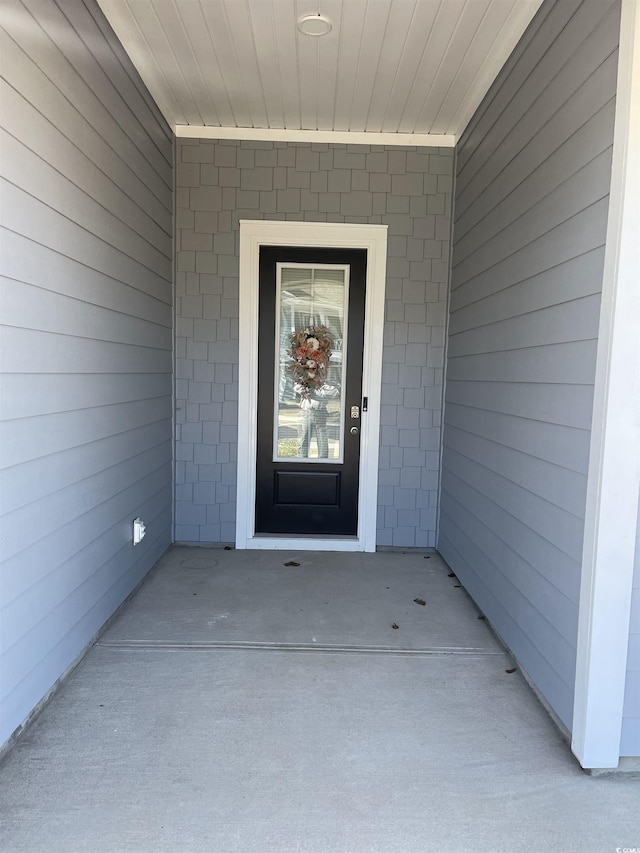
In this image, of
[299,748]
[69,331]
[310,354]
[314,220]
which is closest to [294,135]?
[314,220]

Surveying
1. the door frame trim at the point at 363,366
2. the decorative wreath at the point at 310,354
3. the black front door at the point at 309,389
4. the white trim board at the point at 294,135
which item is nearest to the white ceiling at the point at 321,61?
the white trim board at the point at 294,135

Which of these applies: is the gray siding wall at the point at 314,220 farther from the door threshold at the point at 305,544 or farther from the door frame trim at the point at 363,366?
the door threshold at the point at 305,544

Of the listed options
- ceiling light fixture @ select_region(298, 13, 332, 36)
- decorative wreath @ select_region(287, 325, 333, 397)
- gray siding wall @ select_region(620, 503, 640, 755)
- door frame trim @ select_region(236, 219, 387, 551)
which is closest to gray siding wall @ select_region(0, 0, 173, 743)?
door frame trim @ select_region(236, 219, 387, 551)

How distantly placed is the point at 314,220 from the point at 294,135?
1.94ft

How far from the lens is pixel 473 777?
1.80 meters

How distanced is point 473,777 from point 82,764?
128 centimetres

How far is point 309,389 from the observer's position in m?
4.04

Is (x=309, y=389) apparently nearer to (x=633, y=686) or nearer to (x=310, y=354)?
(x=310, y=354)

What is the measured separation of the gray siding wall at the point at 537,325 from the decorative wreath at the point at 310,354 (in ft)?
3.38

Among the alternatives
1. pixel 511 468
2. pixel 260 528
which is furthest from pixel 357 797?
pixel 260 528

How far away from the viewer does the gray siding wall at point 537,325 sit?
1924 millimetres

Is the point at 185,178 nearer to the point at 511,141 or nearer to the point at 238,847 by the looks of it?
the point at 511,141

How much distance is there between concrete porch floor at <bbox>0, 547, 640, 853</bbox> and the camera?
5.13ft

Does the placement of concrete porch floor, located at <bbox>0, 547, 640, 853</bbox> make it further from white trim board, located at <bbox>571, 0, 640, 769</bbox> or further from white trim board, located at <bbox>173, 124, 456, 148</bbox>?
white trim board, located at <bbox>173, 124, 456, 148</bbox>
